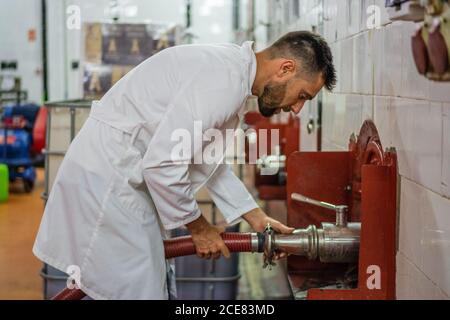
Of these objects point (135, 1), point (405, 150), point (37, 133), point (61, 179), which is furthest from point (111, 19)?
point (405, 150)

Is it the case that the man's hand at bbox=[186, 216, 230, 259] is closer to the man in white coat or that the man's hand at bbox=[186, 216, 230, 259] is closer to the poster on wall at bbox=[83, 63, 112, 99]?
the man in white coat

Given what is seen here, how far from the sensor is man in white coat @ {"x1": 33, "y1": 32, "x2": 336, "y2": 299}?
5.31 feet

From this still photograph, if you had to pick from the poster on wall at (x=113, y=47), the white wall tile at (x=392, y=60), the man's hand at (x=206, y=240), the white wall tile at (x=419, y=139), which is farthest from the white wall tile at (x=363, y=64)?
the poster on wall at (x=113, y=47)

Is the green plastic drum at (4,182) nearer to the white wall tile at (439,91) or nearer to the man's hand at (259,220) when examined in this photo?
the man's hand at (259,220)

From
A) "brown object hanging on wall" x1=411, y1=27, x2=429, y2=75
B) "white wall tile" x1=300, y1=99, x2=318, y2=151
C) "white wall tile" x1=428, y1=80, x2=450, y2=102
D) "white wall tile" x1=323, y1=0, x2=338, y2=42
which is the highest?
"white wall tile" x1=323, y1=0, x2=338, y2=42

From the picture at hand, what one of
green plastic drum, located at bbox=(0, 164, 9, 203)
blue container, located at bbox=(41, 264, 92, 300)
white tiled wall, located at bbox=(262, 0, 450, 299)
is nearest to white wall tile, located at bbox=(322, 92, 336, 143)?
white tiled wall, located at bbox=(262, 0, 450, 299)

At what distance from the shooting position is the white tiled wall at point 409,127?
130 centimetres

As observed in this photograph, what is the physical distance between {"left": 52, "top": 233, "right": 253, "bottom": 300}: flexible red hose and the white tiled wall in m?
0.38

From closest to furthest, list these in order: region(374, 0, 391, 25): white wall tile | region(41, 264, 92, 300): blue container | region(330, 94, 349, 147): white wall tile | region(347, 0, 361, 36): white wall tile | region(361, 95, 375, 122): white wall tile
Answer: region(374, 0, 391, 25): white wall tile
region(361, 95, 375, 122): white wall tile
region(347, 0, 361, 36): white wall tile
region(330, 94, 349, 147): white wall tile
region(41, 264, 92, 300): blue container

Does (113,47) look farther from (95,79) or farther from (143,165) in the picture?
(143,165)

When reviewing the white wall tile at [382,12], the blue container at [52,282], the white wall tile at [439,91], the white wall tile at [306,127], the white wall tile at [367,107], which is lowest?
the blue container at [52,282]

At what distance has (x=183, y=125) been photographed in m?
1.53

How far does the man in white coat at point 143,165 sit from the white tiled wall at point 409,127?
0.16 m

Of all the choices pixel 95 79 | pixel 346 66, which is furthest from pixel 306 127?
pixel 95 79
